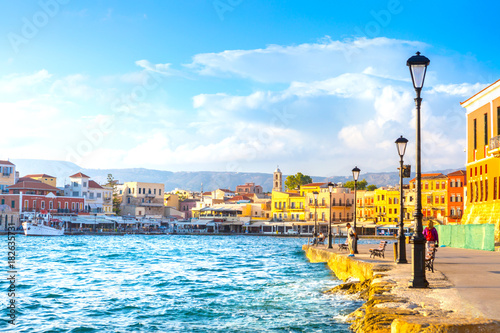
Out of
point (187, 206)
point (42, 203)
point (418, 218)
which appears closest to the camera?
point (418, 218)

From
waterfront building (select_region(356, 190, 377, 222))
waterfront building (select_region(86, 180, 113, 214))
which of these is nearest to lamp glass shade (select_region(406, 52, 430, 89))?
waterfront building (select_region(356, 190, 377, 222))

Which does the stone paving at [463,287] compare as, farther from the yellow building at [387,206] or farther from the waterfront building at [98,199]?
the waterfront building at [98,199]

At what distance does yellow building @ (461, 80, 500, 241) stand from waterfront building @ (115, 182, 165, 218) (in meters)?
89.2

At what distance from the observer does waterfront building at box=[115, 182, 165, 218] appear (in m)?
119

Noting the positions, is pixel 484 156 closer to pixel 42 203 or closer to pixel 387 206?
pixel 387 206

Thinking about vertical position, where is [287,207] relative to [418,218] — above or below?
below

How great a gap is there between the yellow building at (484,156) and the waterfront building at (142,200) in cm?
8923

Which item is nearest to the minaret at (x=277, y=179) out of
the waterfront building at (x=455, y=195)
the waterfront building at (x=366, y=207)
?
the waterfront building at (x=366, y=207)

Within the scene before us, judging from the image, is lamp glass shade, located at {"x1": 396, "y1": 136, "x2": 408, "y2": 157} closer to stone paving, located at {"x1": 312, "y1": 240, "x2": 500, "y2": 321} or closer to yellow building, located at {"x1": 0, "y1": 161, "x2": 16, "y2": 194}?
stone paving, located at {"x1": 312, "y1": 240, "x2": 500, "y2": 321}

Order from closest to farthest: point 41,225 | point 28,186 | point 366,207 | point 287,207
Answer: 1. point 41,225
2. point 28,186
3. point 366,207
4. point 287,207

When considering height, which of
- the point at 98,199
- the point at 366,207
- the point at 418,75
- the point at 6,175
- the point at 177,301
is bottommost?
the point at 177,301

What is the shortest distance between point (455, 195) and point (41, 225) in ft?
203

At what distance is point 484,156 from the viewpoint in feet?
114

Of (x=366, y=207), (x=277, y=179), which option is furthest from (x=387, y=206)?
(x=277, y=179)
